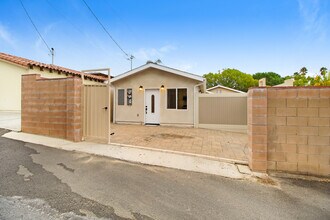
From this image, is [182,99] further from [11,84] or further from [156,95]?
[11,84]

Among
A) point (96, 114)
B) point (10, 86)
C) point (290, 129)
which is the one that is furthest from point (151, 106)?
point (10, 86)

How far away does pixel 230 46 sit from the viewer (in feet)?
50.6

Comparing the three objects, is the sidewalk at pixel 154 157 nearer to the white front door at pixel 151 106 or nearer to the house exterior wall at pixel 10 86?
the house exterior wall at pixel 10 86

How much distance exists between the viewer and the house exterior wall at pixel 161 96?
10477 mm

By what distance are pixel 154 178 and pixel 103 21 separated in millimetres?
12412

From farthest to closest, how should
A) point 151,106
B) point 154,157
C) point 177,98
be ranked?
point 151,106, point 177,98, point 154,157

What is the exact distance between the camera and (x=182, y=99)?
1062 cm

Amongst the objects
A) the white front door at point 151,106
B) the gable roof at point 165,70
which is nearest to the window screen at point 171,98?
the white front door at point 151,106

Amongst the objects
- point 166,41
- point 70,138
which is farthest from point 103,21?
point 70,138

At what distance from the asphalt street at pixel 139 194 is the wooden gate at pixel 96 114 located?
1.82 meters

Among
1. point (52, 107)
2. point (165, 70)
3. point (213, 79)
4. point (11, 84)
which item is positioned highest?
point (213, 79)

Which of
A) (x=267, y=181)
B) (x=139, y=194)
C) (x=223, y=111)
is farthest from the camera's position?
(x=223, y=111)

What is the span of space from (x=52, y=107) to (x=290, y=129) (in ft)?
23.0

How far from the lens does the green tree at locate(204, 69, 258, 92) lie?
32.9m
